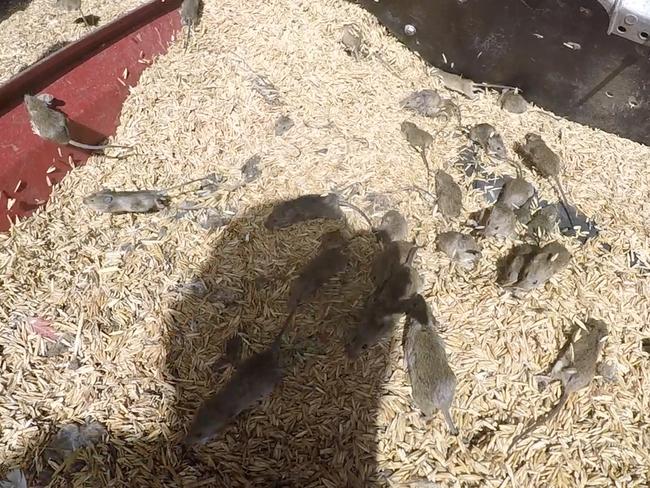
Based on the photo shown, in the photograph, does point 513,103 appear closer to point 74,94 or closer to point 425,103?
point 425,103

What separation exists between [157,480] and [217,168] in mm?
2242

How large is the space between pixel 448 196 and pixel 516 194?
468 mm

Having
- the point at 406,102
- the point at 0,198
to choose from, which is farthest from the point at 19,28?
the point at 406,102

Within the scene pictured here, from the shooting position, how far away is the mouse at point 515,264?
11.4ft

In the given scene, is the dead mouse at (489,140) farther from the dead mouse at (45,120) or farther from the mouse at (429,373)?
the dead mouse at (45,120)

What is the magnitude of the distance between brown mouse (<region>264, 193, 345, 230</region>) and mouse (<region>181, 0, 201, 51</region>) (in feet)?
6.99

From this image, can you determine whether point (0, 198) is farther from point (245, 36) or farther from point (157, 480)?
point (245, 36)

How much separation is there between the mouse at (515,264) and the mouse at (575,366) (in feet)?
1.60

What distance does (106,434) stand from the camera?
9.98ft

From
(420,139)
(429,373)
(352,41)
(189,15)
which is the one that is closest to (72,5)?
(189,15)

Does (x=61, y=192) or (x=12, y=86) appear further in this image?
(x=61, y=192)

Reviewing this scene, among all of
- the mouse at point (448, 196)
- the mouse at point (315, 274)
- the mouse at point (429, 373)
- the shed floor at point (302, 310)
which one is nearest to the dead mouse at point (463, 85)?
the shed floor at point (302, 310)

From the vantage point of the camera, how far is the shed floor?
2.96m

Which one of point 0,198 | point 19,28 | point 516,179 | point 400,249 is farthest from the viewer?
point 19,28
